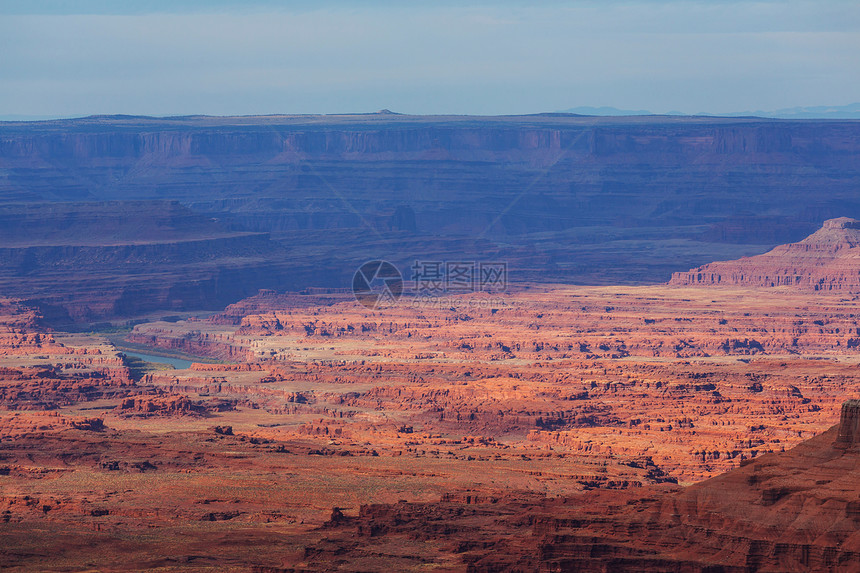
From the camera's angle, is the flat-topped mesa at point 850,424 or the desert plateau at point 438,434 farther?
the desert plateau at point 438,434

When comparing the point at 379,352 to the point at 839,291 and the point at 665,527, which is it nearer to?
the point at 839,291

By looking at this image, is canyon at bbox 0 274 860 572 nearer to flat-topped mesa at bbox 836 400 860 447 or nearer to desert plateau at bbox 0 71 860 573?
flat-topped mesa at bbox 836 400 860 447

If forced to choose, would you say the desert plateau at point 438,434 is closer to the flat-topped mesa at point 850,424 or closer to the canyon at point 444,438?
the flat-topped mesa at point 850,424

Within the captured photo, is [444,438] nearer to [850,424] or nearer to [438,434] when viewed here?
[438,434]

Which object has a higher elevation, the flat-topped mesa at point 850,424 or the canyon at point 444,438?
the flat-topped mesa at point 850,424

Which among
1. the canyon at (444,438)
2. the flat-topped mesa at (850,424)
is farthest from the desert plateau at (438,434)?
the canyon at (444,438)

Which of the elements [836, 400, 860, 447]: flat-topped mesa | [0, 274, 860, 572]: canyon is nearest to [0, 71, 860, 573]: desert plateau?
[836, 400, 860, 447]: flat-topped mesa

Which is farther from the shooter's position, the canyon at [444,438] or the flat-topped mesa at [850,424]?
the canyon at [444,438]

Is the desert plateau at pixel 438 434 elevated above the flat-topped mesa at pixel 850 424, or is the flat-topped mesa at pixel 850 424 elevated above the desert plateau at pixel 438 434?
the flat-topped mesa at pixel 850 424
